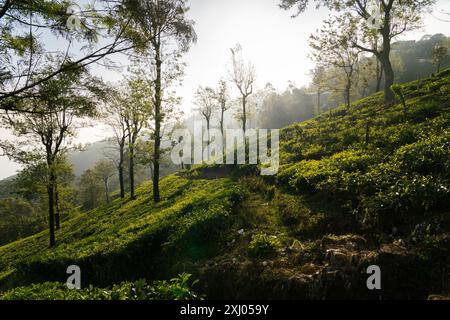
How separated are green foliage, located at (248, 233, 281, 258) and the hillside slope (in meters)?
0.04

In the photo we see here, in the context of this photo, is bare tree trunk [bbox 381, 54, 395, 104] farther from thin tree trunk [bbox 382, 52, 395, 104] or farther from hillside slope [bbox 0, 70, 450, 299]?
hillside slope [bbox 0, 70, 450, 299]

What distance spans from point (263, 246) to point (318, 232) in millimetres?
2157

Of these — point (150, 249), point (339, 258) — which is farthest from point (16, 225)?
point (339, 258)

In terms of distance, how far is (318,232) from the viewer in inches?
409

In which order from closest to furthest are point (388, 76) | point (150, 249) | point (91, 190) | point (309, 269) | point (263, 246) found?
point (309, 269)
point (263, 246)
point (150, 249)
point (388, 76)
point (91, 190)

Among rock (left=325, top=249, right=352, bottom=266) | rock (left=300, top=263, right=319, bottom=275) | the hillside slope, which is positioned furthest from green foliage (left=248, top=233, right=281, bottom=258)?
rock (left=325, top=249, right=352, bottom=266)

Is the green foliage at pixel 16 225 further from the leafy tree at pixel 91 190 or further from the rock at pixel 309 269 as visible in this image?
the rock at pixel 309 269

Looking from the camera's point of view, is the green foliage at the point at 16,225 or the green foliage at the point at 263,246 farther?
the green foliage at the point at 16,225

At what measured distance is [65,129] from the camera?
2373cm

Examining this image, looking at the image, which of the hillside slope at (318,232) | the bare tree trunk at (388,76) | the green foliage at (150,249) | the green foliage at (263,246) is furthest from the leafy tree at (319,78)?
the green foliage at (263,246)

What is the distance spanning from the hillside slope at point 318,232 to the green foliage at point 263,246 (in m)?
0.04

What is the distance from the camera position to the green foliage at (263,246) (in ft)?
31.6

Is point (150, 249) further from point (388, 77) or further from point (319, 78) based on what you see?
point (319, 78)
